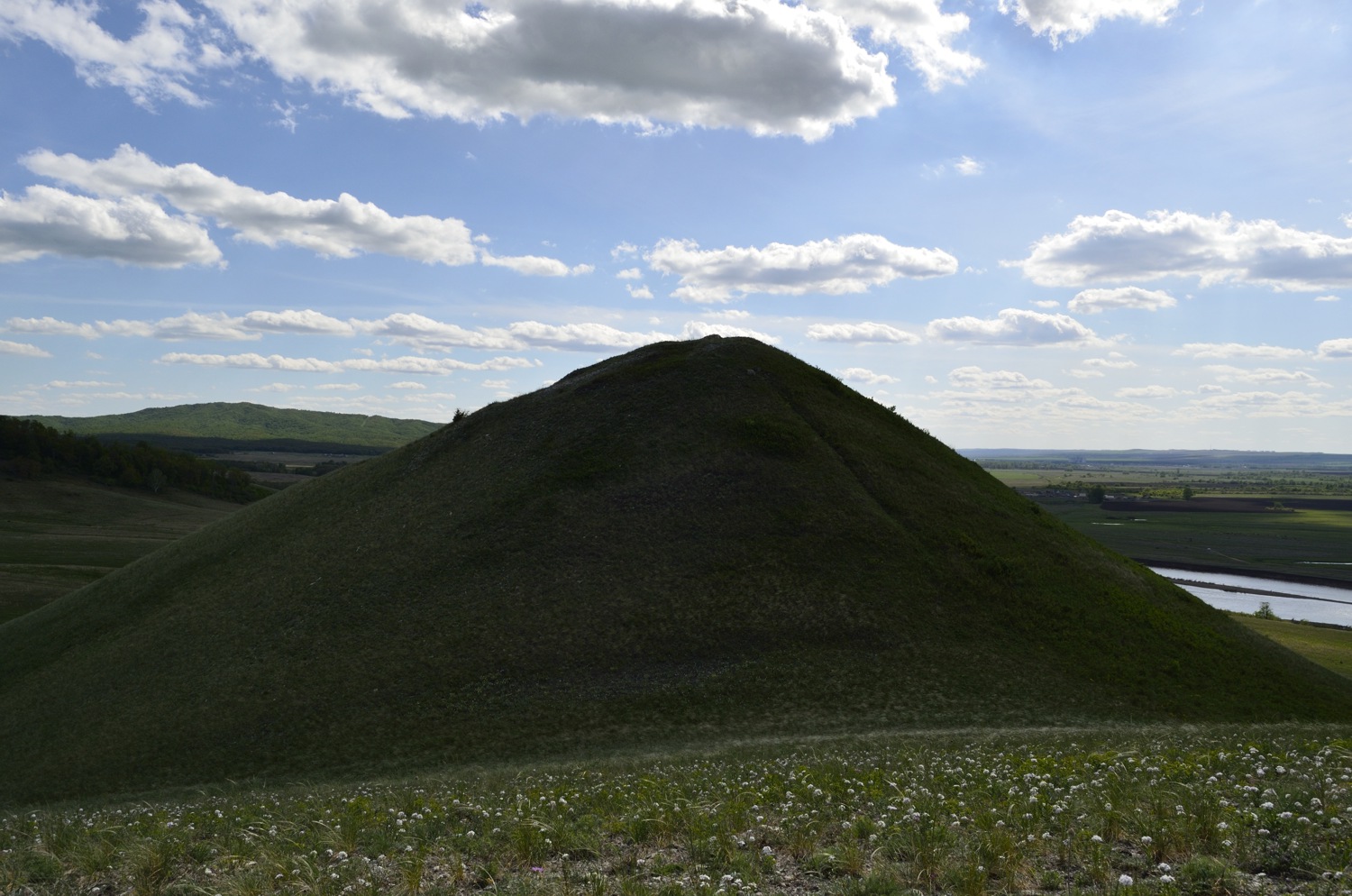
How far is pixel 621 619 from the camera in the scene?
141 feet

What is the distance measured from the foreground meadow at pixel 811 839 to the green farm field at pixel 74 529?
277ft

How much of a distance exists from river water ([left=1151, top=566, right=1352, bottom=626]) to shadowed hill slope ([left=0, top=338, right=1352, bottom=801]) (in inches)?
2870

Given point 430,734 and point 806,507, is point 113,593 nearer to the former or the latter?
point 430,734

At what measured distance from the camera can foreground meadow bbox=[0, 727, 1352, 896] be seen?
9.43 meters

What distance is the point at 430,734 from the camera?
116 feet

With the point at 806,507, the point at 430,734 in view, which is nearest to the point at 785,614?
the point at 806,507

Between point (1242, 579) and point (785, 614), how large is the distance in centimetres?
14057

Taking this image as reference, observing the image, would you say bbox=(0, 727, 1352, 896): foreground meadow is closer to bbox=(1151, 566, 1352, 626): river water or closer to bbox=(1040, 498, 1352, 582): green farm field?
bbox=(1151, 566, 1352, 626): river water

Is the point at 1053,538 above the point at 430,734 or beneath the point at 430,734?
above

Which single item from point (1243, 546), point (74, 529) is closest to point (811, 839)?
point (74, 529)

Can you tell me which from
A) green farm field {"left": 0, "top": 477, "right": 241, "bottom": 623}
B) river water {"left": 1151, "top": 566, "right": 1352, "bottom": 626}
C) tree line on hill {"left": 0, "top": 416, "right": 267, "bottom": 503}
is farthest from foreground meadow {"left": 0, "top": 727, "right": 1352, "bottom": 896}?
tree line on hill {"left": 0, "top": 416, "right": 267, "bottom": 503}

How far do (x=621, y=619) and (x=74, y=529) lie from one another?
14204cm

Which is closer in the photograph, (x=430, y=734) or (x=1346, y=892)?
(x=1346, y=892)

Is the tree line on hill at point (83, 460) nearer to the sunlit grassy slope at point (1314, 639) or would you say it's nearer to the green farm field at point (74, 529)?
the green farm field at point (74, 529)
